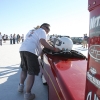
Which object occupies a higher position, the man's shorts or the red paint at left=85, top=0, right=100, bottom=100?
the red paint at left=85, top=0, right=100, bottom=100

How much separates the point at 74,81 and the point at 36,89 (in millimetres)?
1765

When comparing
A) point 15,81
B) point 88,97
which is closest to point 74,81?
point 88,97

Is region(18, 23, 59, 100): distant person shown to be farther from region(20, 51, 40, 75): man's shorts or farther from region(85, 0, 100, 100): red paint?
region(85, 0, 100, 100): red paint

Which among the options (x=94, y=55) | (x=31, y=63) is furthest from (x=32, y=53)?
(x=94, y=55)

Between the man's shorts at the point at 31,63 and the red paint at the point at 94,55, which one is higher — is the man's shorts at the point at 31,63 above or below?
below

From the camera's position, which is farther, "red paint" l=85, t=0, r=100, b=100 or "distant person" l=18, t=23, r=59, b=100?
"distant person" l=18, t=23, r=59, b=100

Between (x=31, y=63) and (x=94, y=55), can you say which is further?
(x=31, y=63)

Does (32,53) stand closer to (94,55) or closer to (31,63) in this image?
(31,63)

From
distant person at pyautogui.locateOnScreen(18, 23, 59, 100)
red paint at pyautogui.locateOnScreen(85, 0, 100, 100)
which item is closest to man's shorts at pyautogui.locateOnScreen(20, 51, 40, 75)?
distant person at pyautogui.locateOnScreen(18, 23, 59, 100)

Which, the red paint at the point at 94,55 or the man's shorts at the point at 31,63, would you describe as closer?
the red paint at the point at 94,55

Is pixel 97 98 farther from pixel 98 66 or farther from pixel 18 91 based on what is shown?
pixel 18 91

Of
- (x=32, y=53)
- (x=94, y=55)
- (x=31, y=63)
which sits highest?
(x=94, y=55)

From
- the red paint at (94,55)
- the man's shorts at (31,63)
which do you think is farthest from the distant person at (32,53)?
the red paint at (94,55)

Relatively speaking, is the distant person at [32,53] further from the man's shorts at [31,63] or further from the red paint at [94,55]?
the red paint at [94,55]
